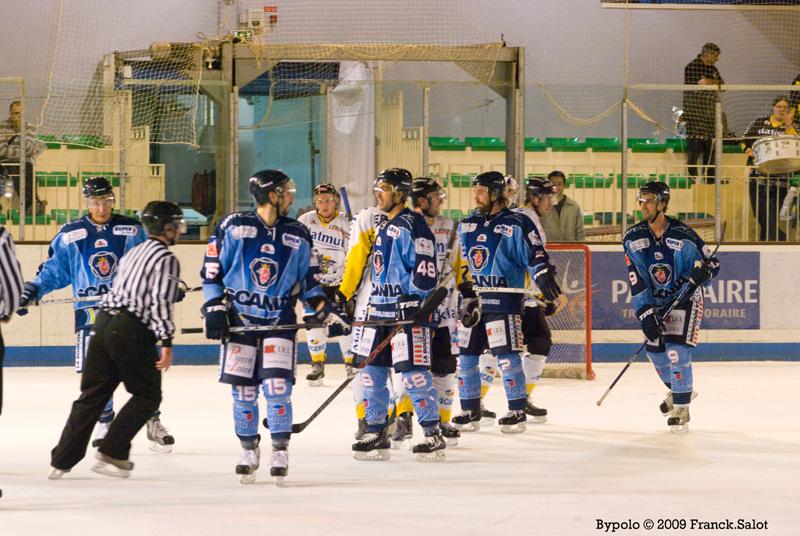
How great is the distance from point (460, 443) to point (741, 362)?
551cm

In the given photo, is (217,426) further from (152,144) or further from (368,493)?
(152,144)

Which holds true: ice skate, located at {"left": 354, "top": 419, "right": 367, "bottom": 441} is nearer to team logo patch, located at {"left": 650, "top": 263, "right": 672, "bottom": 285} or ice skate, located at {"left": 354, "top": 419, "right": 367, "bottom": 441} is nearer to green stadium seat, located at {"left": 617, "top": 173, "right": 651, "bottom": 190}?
team logo patch, located at {"left": 650, "top": 263, "right": 672, "bottom": 285}

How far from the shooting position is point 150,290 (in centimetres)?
562

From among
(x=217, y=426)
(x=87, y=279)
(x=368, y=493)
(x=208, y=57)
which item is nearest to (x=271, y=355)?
(x=368, y=493)

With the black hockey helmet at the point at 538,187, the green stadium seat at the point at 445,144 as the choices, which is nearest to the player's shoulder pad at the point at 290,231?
the black hockey helmet at the point at 538,187

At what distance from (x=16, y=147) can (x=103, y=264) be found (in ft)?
17.2

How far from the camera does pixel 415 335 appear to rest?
252 inches

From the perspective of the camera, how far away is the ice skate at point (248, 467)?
18.5 ft

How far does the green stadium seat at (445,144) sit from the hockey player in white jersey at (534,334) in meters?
3.63

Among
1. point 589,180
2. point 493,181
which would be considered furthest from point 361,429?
point 589,180

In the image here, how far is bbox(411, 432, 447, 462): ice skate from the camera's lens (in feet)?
21.0

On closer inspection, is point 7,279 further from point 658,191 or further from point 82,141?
point 82,141

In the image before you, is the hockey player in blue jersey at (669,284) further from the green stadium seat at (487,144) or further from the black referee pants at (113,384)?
the green stadium seat at (487,144)

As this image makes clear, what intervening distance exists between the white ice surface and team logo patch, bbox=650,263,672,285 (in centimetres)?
88
